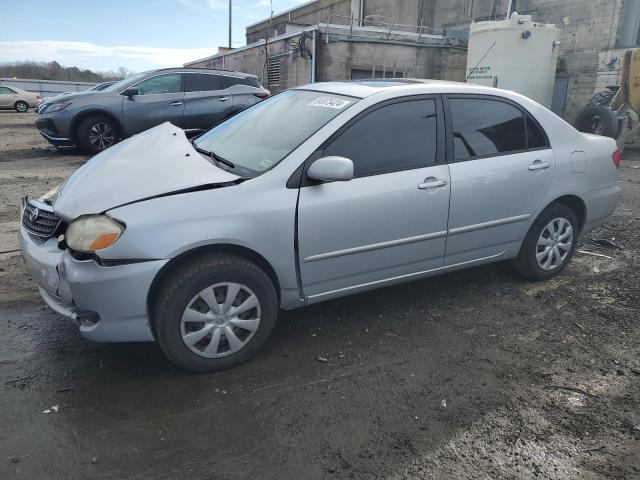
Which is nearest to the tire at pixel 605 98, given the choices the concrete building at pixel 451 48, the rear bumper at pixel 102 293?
the concrete building at pixel 451 48

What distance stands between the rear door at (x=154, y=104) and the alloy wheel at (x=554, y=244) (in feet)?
25.5

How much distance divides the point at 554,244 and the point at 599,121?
902 cm

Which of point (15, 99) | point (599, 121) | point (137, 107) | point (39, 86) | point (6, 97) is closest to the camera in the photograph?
point (137, 107)

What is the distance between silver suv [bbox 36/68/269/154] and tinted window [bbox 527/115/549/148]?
6.24 meters

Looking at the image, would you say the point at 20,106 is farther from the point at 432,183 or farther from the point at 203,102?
the point at 432,183

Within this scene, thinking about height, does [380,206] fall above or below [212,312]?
above

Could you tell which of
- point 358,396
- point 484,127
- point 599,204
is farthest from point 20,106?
point 358,396

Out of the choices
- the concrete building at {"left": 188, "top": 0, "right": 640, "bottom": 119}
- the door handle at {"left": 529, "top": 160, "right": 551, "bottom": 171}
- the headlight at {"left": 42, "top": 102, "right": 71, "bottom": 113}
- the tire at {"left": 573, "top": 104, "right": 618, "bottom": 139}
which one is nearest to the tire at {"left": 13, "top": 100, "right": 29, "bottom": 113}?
the concrete building at {"left": 188, "top": 0, "right": 640, "bottom": 119}

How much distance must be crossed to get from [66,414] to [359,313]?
2.02 meters

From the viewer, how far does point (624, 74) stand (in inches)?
463

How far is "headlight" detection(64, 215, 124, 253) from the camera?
2.65 metres

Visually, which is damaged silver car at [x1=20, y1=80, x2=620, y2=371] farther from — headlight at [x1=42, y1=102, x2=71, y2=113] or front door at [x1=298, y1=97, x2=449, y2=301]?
headlight at [x1=42, y1=102, x2=71, y2=113]

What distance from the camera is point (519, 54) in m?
13.0

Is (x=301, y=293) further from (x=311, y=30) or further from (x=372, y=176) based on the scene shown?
(x=311, y=30)
